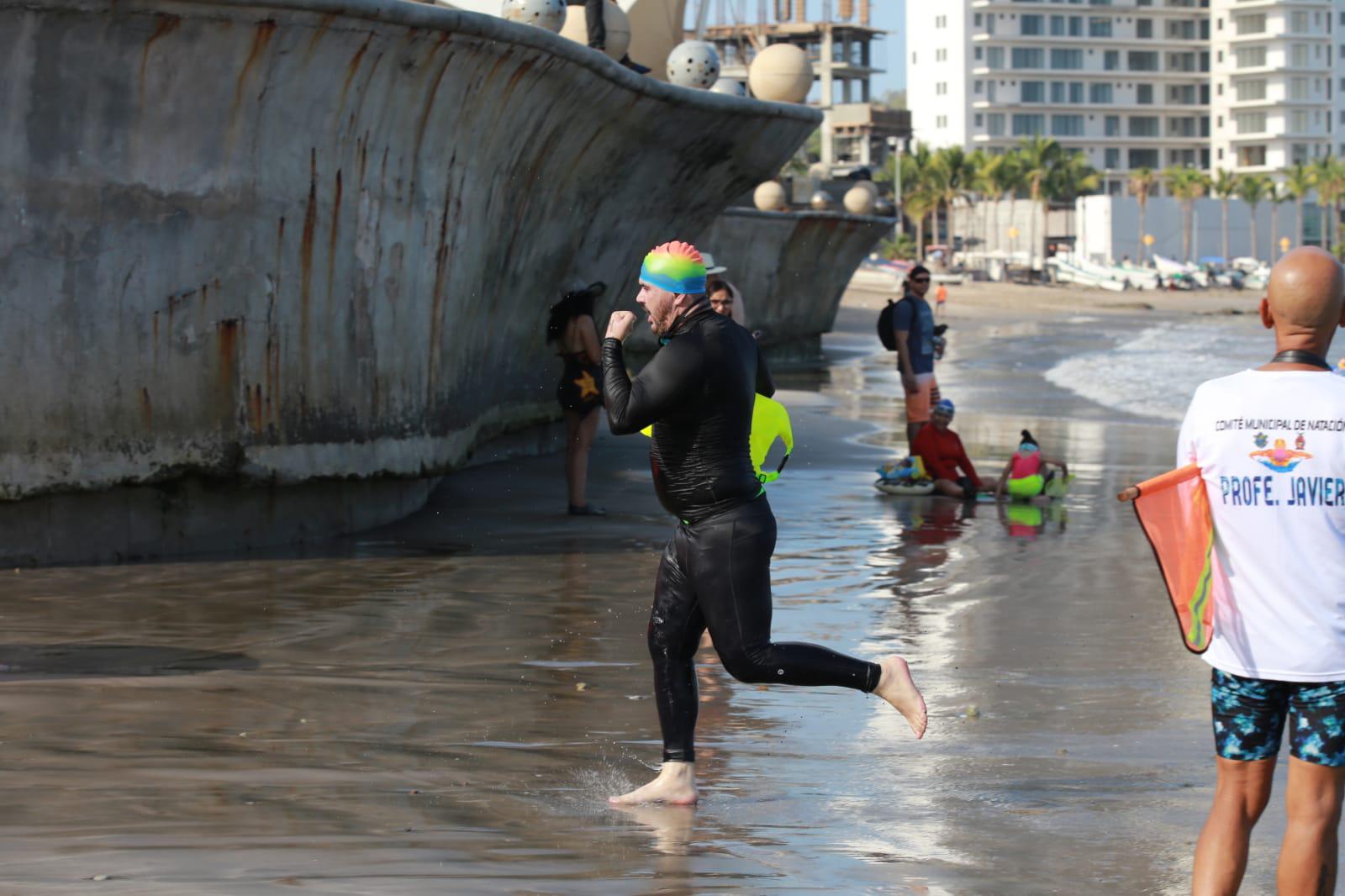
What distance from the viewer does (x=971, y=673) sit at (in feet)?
24.9

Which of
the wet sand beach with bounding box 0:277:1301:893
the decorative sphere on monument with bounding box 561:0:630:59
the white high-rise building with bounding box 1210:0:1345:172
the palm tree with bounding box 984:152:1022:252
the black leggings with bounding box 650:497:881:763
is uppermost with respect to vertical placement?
the white high-rise building with bounding box 1210:0:1345:172

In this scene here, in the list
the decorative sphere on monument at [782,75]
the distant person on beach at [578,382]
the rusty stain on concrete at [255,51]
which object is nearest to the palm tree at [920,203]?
the decorative sphere on monument at [782,75]

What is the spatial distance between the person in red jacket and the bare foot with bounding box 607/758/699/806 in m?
8.36

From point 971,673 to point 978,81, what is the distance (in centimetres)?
12849

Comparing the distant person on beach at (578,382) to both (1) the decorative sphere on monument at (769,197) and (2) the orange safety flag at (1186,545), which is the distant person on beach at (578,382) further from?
(1) the decorative sphere on monument at (769,197)

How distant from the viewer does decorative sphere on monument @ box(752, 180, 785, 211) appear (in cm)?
2988

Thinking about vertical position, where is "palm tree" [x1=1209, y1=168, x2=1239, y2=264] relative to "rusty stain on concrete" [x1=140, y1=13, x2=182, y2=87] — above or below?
above

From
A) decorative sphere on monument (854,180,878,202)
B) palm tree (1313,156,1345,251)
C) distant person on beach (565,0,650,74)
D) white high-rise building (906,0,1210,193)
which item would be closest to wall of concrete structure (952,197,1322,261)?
palm tree (1313,156,1345,251)

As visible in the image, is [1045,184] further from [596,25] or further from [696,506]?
[696,506]

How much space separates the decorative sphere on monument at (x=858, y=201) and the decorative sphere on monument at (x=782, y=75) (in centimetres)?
1664

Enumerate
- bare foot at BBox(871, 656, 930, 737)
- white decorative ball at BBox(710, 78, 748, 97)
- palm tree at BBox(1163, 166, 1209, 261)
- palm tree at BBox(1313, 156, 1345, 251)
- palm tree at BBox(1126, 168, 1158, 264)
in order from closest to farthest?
bare foot at BBox(871, 656, 930, 737) < white decorative ball at BBox(710, 78, 748, 97) < palm tree at BBox(1126, 168, 1158, 264) < palm tree at BBox(1163, 166, 1209, 261) < palm tree at BBox(1313, 156, 1345, 251)

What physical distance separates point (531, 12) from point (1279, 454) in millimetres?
7838

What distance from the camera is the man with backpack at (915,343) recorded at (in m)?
14.4

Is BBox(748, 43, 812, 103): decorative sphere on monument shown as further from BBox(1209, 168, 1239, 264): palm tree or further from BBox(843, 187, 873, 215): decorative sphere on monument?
BBox(1209, 168, 1239, 264): palm tree
